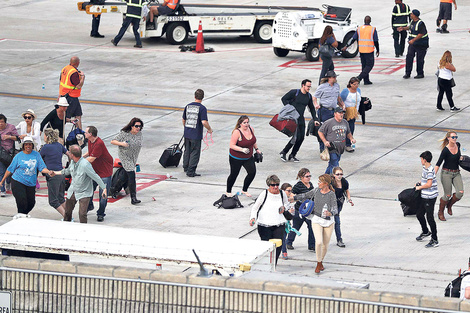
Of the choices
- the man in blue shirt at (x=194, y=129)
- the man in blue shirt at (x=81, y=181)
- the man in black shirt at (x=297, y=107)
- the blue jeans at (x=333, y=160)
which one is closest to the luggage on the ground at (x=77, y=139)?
the man in blue shirt at (x=194, y=129)

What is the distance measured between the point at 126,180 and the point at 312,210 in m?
3.96

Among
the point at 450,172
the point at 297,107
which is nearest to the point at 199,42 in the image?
the point at 297,107

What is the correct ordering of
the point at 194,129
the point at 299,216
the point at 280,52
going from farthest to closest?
the point at 280,52 < the point at 194,129 < the point at 299,216

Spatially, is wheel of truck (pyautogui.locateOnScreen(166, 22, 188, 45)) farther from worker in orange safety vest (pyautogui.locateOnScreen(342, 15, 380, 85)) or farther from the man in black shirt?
the man in black shirt

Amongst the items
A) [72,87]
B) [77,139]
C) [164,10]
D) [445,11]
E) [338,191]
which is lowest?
[77,139]

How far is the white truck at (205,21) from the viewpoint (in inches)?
1110

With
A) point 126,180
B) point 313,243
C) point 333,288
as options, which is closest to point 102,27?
point 126,180

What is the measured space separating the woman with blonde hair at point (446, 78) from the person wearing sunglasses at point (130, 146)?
8484 mm

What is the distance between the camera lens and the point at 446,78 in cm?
2031

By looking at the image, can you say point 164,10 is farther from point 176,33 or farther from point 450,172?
point 450,172

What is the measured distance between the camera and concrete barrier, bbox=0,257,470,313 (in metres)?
7.52

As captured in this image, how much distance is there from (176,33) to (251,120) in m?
9.28

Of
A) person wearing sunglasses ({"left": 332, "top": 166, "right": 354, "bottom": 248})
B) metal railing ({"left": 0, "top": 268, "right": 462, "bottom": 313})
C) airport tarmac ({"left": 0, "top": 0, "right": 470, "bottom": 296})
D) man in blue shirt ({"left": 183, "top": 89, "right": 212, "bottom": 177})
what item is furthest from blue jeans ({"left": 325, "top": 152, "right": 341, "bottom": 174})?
metal railing ({"left": 0, "top": 268, "right": 462, "bottom": 313})

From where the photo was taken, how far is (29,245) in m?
9.34
